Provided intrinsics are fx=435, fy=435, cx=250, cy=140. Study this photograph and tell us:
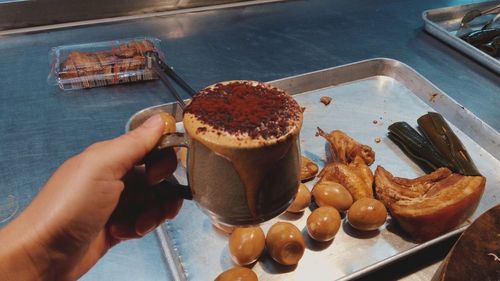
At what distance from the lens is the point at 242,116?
589 mm

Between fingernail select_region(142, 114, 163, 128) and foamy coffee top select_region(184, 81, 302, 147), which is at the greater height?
foamy coffee top select_region(184, 81, 302, 147)

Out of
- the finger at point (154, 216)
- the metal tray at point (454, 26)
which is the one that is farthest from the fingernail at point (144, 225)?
the metal tray at point (454, 26)

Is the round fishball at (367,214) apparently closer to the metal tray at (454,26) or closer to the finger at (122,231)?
the finger at (122,231)

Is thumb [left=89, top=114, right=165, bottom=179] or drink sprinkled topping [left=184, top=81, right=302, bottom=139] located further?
thumb [left=89, top=114, right=165, bottom=179]

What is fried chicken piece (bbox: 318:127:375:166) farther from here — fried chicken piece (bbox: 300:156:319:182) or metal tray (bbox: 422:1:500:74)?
metal tray (bbox: 422:1:500:74)

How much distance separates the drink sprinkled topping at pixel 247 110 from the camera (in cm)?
57

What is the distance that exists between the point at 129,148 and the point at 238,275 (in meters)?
0.34

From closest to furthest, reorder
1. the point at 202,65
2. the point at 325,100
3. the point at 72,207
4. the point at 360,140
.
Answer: the point at 72,207, the point at 360,140, the point at 325,100, the point at 202,65

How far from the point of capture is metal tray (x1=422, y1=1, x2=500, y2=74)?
5.49ft

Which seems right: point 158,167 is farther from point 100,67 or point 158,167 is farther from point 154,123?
point 100,67

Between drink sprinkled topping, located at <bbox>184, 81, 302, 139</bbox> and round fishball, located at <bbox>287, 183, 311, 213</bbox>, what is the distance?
16.2 inches

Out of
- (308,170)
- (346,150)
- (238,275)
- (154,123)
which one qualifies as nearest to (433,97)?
(346,150)

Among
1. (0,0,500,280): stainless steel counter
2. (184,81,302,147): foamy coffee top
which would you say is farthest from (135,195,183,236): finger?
(184,81,302,147): foamy coffee top

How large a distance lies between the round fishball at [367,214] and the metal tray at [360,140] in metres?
0.04
